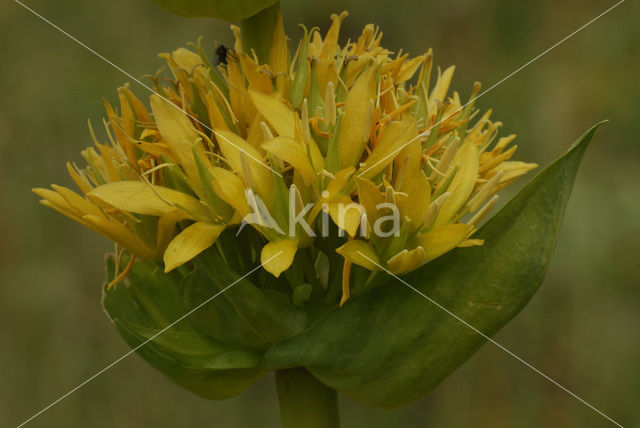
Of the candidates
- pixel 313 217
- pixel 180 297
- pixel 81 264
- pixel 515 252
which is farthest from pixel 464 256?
pixel 81 264

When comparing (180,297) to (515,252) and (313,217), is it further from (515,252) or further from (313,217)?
(515,252)

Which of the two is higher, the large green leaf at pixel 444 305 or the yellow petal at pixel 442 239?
the yellow petal at pixel 442 239

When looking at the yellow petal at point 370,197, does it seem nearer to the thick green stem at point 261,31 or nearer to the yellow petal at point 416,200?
the yellow petal at point 416,200

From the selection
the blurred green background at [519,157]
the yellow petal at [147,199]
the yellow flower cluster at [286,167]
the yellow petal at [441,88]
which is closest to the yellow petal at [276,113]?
the yellow flower cluster at [286,167]

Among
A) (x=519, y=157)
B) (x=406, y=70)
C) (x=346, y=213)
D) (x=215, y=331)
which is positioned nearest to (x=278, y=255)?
(x=346, y=213)

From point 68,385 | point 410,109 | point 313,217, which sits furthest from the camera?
point 68,385

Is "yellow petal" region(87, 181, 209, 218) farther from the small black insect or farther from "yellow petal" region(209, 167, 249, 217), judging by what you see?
the small black insect
